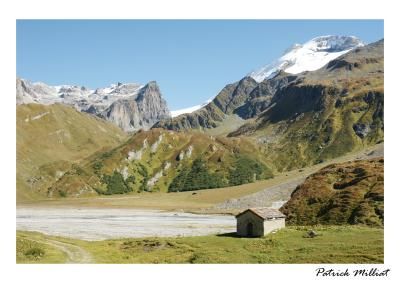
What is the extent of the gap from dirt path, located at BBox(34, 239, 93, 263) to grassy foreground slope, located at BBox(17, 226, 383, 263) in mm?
1014

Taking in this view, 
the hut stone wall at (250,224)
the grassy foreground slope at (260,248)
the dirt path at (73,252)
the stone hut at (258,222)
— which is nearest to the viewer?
the grassy foreground slope at (260,248)

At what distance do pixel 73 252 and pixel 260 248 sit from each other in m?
27.7

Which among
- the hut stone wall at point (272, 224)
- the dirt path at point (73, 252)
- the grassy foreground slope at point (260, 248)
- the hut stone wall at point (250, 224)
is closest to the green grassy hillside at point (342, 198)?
the grassy foreground slope at point (260, 248)

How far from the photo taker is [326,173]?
12875 cm

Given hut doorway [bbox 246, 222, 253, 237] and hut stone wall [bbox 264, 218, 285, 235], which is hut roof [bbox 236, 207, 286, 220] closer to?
hut stone wall [bbox 264, 218, 285, 235]

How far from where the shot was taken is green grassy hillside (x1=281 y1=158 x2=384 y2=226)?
97.8 meters

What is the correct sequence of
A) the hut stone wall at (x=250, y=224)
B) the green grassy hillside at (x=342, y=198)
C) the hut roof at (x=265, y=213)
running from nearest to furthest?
the hut stone wall at (x=250, y=224)
the hut roof at (x=265, y=213)
the green grassy hillside at (x=342, y=198)

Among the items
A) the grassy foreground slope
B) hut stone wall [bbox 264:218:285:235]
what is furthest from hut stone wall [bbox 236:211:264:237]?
the grassy foreground slope

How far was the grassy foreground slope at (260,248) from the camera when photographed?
219 ft

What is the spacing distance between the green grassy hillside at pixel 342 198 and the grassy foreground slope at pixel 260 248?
33.3ft

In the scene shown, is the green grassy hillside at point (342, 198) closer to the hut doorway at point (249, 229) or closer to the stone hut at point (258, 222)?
the stone hut at point (258, 222)

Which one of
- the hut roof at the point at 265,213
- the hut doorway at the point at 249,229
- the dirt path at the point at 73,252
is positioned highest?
the hut roof at the point at 265,213
